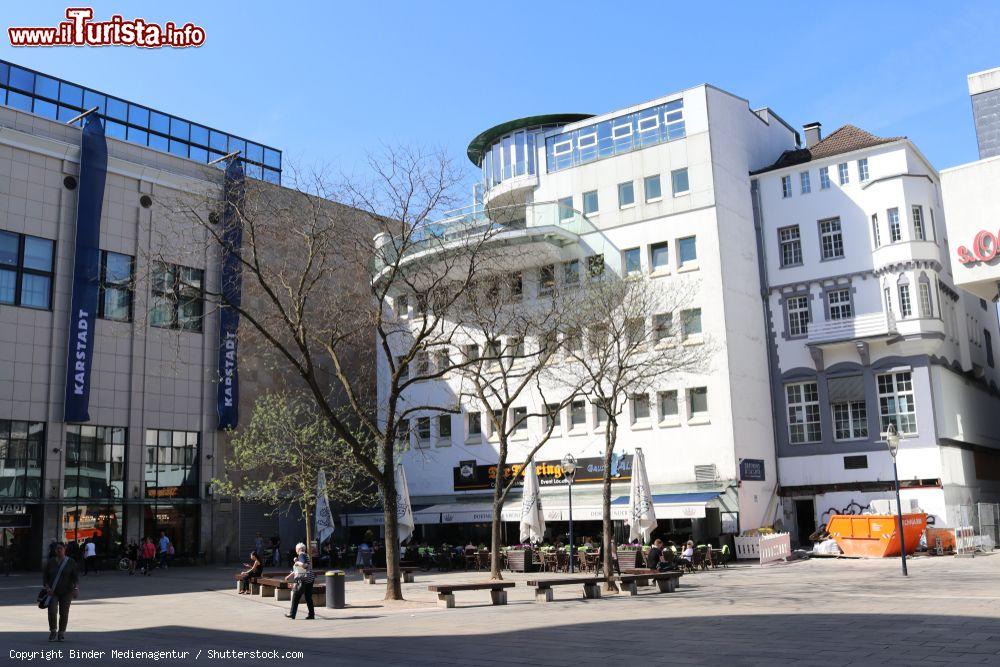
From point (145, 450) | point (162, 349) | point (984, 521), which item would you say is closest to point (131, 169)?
point (162, 349)

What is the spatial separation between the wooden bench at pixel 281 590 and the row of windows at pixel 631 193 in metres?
23.5

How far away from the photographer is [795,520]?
39.4m

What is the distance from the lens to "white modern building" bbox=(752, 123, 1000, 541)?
3722 centimetres

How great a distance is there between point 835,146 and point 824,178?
2240mm

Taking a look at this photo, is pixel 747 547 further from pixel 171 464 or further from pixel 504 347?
pixel 171 464

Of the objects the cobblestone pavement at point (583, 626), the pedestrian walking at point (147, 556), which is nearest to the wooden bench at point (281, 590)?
the cobblestone pavement at point (583, 626)

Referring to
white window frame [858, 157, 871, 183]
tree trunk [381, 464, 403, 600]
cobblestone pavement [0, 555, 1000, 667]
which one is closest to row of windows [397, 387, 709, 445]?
white window frame [858, 157, 871, 183]

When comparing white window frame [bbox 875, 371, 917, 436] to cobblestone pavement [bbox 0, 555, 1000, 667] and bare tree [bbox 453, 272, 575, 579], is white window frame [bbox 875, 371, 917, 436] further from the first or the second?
bare tree [bbox 453, 272, 575, 579]

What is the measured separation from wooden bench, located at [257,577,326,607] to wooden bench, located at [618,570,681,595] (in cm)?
680

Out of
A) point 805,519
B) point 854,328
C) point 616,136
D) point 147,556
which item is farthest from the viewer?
point 616,136

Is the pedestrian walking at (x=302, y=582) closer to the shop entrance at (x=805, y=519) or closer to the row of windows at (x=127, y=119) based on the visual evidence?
the shop entrance at (x=805, y=519)

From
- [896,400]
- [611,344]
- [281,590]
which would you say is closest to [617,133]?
[896,400]

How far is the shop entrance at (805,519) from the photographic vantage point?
1569 inches

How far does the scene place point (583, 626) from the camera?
1515cm
